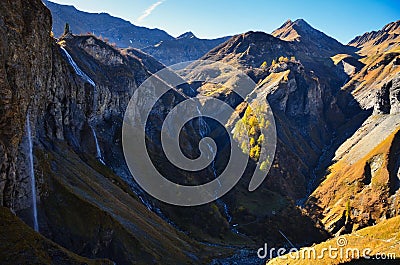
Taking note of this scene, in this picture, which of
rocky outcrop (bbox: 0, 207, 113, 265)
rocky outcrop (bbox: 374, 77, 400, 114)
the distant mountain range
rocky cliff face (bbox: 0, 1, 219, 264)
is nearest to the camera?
rocky outcrop (bbox: 0, 207, 113, 265)

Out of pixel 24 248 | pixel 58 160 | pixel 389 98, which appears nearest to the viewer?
pixel 24 248

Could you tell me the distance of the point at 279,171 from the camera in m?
148

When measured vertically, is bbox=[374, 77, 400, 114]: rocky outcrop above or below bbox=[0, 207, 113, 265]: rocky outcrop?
above

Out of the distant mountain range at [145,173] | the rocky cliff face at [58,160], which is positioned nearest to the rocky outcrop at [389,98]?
the distant mountain range at [145,173]

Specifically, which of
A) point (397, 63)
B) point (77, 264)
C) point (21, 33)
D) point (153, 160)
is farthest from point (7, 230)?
point (397, 63)

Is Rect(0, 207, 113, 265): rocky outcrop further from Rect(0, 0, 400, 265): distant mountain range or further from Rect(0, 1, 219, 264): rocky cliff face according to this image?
Rect(0, 1, 219, 264): rocky cliff face

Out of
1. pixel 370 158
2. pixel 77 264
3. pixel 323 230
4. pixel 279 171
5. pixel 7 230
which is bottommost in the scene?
pixel 323 230

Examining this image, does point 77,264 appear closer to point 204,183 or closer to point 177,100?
point 204,183

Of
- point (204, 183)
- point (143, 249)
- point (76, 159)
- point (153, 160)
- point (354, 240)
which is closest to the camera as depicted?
point (354, 240)

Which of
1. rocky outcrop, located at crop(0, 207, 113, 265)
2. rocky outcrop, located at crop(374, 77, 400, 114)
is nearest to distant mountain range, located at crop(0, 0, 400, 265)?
rocky outcrop, located at crop(0, 207, 113, 265)

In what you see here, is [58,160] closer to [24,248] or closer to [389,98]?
[24,248]

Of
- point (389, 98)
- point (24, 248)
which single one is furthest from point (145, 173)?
point (389, 98)

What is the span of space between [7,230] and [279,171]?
432 ft

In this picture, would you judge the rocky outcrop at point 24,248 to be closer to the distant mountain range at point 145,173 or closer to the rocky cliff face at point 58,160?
the distant mountain range at point 145,173
